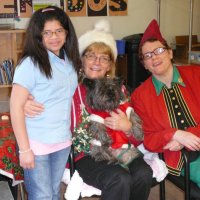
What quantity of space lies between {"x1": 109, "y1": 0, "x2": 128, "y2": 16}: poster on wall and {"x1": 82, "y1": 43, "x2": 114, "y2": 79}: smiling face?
9.31 ft

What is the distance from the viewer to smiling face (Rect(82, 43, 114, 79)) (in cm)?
175

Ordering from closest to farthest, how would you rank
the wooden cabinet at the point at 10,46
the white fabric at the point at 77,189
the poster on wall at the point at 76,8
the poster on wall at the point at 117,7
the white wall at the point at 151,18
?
1. the white fabric at the point at 77,189
2. the wooden cabinet at the point at 10,46
3. the poster on wall at the point at 76,8
4. the poster on wall at the point at 117,7
5. the white wall at the point at 151,18

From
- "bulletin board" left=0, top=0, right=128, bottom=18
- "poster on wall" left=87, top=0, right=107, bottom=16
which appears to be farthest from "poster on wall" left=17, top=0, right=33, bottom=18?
"poster on wall" left=87, top=0, right=107, bottom=16

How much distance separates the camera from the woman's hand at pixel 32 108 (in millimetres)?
1393

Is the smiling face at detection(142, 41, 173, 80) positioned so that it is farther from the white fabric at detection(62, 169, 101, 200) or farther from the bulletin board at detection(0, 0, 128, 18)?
the bulletin board at detection(0, 0, 128, 18)

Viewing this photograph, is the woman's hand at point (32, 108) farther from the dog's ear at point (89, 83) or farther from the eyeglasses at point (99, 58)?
the eyeglasses at point (99, 58)

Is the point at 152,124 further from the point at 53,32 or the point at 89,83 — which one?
the point at 53,32

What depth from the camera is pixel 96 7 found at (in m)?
4.38

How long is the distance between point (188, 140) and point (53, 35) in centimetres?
85

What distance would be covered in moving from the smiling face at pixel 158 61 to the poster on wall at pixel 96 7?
2739 millimetres

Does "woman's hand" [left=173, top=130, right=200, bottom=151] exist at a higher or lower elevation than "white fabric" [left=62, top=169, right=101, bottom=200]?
higher

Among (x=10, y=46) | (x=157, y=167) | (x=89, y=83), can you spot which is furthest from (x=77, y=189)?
(x=10, y=46)

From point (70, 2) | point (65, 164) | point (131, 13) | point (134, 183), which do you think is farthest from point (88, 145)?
point (131, 13)

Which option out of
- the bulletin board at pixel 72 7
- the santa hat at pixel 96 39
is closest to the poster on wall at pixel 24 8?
the bulletin board at pixel 72 7
